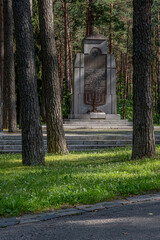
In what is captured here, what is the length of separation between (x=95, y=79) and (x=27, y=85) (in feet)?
56.6

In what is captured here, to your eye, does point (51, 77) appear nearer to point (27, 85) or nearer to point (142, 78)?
point (27, 85)

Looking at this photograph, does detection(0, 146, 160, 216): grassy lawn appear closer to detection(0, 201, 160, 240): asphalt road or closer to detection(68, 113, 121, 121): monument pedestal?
detection(0, 201, 160, 240): asphalt road

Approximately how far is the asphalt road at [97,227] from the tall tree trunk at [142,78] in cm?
480

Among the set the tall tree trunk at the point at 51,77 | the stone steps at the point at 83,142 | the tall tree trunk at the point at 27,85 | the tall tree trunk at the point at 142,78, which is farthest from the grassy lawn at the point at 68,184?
the stone steps at the point at 83,142

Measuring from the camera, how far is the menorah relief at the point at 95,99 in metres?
27.5

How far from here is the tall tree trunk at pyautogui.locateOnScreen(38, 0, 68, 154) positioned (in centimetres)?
1305

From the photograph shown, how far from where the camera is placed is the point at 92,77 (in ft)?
90.7

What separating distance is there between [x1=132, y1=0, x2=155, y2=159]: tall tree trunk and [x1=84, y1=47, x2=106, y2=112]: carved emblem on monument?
16925mm

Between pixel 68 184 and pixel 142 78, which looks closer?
pixel 68 184

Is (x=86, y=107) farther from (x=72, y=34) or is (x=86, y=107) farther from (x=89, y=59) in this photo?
(x=72, y=34)

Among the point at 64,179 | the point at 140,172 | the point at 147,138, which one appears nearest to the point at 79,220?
the point at 64,179

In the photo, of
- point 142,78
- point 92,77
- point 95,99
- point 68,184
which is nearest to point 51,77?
point 142,78

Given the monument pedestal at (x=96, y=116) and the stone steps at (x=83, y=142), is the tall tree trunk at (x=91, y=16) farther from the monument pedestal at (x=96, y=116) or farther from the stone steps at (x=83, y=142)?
the stone steps at (x=83, y=142)

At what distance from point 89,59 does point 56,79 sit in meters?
14.8
